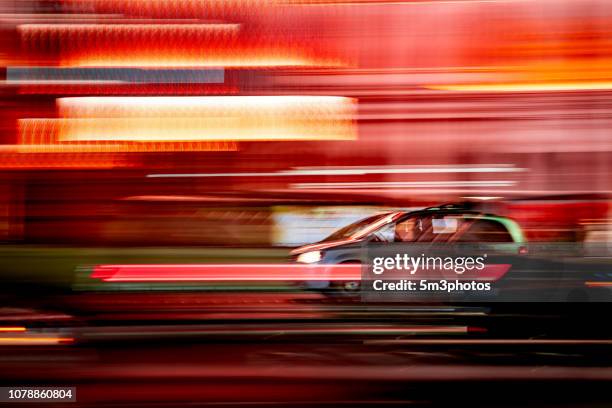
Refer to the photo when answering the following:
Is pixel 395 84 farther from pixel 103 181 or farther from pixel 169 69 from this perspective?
pixel 103 181

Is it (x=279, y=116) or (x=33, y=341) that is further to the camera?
(x=33, y=341)

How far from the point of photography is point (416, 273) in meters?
4.36

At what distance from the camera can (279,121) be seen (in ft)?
Result: 14.0

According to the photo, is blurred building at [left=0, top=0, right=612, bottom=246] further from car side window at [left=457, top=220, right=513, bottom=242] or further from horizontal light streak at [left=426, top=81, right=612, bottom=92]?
car side window at [left=457, top=220, right=513, bottom=242]

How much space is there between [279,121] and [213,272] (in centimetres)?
102

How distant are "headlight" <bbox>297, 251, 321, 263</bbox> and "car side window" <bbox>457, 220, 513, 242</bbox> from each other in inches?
36.2

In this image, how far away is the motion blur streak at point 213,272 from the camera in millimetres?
4328

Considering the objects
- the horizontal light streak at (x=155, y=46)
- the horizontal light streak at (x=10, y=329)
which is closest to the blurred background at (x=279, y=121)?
the horizontal light streak at (x=155, y=46)

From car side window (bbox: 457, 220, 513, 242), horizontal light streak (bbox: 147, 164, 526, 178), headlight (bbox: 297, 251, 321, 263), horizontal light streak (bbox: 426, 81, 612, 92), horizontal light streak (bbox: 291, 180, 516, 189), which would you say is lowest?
headlight (bbox: 297, 251, 321, 263)

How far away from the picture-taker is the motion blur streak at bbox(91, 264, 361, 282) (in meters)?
4.33

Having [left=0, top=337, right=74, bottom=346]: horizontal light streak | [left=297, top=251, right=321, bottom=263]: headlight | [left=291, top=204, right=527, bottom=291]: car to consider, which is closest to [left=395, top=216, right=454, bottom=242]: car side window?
[left=291, top=204, right=527, bottom=291]: car

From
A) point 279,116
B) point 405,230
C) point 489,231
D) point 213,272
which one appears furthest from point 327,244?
point 489,231

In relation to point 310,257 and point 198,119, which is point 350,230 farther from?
point 198,119

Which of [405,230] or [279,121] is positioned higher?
[279,121]
